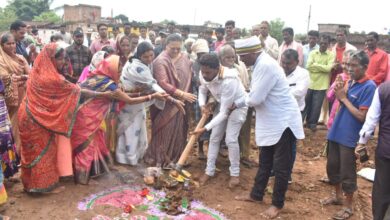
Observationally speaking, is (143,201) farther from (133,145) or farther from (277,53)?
(277,53)

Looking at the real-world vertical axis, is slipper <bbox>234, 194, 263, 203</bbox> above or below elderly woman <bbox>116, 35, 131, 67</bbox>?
below

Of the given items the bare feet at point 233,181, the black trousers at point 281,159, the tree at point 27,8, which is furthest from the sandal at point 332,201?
the tree at point 27,8

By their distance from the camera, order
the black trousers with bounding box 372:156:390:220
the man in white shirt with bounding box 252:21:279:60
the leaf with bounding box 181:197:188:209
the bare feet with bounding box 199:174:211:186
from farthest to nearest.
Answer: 1. the man in white shirt with bounding box 252:21:279:60
2. the bare feet with bounding box 199:174:211:186
3. the leaf with bounding box 181:197:188:209
4. the black trousers with bounding box 372:156:390:220

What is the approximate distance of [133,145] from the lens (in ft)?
16.2

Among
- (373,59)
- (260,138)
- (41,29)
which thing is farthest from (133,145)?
(41,29)

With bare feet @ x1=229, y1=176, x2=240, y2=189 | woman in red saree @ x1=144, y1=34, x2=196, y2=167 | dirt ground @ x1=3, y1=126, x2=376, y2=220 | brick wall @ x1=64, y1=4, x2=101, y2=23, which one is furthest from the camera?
brick wall @ x1=64, y1=4, x2=101, y2=23

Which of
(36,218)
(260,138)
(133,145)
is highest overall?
(260,138)

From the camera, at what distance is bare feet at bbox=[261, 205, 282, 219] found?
3.87m

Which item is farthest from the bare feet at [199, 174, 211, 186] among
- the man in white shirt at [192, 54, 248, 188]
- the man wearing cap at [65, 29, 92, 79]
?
the man wearing cap at [65, 29, 92, 79]

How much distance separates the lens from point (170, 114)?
5.01 metres

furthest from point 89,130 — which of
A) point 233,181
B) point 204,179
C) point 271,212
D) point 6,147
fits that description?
point 271,212

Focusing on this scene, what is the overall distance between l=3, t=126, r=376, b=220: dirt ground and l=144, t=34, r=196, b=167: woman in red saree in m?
0.34

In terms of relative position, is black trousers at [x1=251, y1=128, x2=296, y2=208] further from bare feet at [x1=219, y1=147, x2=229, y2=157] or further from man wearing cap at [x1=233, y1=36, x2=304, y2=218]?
bare feet at [x1=219, y1=147, x2=229, y2=157]

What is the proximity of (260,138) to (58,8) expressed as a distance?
50.9 m
